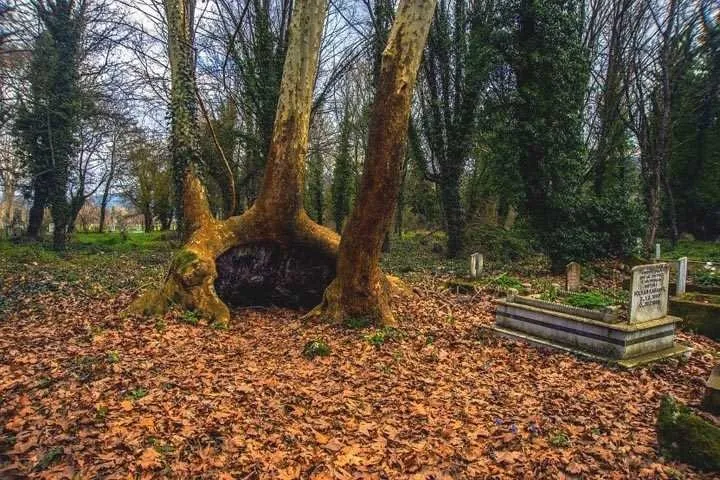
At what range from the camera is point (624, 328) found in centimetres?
562

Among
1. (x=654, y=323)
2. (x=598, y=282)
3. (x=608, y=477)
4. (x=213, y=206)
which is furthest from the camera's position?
(x=213, y=206)

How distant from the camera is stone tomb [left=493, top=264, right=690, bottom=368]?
5691mm

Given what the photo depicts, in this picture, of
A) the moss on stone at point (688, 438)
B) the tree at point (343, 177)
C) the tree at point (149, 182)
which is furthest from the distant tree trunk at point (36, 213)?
the moss on stone at point (688, 438)

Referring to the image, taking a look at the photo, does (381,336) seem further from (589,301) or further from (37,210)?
(37,210)

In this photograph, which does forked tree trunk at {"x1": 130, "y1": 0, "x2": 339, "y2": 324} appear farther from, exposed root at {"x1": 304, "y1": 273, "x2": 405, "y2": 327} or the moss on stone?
the moss on stone

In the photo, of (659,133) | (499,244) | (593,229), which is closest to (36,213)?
(499,244)

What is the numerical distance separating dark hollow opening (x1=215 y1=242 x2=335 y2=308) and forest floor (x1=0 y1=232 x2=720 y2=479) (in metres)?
1.56

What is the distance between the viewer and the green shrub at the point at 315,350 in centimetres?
579

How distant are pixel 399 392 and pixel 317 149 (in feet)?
55.7

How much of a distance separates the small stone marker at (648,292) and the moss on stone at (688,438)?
93.2 inches

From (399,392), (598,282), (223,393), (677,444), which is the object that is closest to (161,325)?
(223,393)

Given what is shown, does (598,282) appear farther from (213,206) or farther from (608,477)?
(213,206)

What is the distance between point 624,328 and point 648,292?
758 mm

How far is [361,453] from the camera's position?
11.9ft
